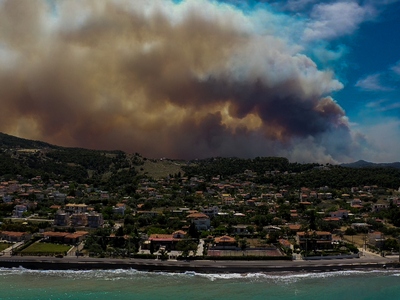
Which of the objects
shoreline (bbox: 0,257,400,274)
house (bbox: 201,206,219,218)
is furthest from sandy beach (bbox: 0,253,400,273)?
house (bbox: 201,206,219,218)

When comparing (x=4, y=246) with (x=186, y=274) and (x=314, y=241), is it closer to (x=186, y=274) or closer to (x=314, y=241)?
(x=186, y=274)

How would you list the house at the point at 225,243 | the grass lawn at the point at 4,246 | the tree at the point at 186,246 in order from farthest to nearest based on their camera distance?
the house at the point at 225,243 → the grass lawn at the point at 4,246 → the tree at the point at 186,246

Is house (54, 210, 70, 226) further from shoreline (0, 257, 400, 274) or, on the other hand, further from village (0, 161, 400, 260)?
shoreline (0, 257, 400, 274)

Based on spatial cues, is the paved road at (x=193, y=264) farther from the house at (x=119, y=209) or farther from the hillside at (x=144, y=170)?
the hillside at (x=144, y=170)

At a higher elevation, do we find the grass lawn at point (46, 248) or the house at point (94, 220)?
the house at point (94, 220)

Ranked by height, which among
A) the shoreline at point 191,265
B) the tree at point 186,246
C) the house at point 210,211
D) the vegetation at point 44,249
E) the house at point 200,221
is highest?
the house at point 210,211

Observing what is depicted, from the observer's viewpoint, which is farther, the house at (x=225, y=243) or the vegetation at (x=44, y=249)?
the house at (x=225, y=243)

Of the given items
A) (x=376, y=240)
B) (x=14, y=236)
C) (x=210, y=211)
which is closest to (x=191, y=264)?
(x=14, y=236)

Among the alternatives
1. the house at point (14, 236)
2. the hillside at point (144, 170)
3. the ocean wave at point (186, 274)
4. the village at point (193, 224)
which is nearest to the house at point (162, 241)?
the village at point (193, 224)
